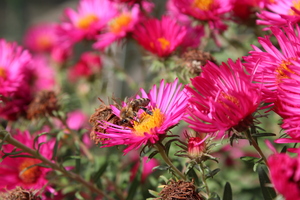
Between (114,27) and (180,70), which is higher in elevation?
(114,27)

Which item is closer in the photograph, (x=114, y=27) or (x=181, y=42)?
(x=181, y=42)

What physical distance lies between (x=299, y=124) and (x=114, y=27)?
1149 mm

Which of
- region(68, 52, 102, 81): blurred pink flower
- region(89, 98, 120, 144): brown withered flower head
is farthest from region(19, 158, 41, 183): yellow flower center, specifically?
region(68, 52, 102, 81): blurred pink flower

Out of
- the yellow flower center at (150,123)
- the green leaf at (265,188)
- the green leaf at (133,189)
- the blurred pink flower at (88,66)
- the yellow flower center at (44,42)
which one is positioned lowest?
the green leaf at (265,188)

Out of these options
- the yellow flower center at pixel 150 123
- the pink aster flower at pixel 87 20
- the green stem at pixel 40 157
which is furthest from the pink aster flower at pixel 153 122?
the pink aster flower at pixel 87 20

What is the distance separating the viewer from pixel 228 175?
69.9 inches

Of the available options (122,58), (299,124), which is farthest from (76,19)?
(299,124)

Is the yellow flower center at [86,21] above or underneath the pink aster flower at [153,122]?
above

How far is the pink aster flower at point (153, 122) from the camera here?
2.95 ft

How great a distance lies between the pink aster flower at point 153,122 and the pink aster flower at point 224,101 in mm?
66

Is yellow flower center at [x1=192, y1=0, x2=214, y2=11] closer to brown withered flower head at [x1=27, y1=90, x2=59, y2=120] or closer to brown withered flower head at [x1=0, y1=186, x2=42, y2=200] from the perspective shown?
brown withered flower head at [x1=27, y1=90, x2=59, y2=120]

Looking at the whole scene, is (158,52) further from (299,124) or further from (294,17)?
(299,124)

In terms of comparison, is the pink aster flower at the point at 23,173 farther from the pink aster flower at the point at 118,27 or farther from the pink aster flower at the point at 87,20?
the pink aster flower at the point at 87,20

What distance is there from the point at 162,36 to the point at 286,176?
89 centimetres
